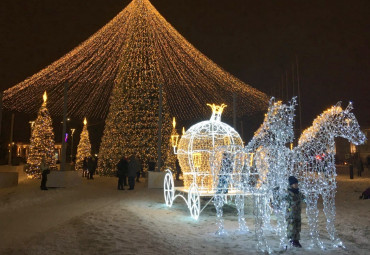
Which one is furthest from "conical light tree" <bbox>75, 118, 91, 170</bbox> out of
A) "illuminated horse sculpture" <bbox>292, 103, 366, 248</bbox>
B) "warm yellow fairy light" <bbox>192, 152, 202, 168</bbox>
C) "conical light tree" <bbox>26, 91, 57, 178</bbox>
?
"illuminated horse sculpture" <bbox>292, 103, 366, 248</bbox>

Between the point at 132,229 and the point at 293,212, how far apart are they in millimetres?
2985

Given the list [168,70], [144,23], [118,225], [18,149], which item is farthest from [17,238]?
[18,149]

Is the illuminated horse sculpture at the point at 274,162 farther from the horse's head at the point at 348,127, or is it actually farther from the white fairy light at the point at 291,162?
the horse's head at the point at 348,127

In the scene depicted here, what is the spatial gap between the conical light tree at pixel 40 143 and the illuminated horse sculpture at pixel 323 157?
16.1 metres

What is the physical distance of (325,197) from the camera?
593 cm

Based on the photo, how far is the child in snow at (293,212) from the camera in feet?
18.6

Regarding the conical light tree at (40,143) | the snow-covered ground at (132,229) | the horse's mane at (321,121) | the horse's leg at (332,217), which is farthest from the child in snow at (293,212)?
the conical light tree at (40,143)

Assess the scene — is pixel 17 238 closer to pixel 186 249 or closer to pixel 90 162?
pixel 186 249

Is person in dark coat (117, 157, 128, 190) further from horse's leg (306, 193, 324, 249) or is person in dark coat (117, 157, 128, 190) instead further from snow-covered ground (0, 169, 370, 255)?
horse's leg (306, 193, 324, 249)

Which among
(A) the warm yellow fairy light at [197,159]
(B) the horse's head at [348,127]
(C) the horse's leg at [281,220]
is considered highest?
(B) the horse's head at [348,127]

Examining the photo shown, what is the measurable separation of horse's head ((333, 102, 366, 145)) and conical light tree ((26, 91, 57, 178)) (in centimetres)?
1649

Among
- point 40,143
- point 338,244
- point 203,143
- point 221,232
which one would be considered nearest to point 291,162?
point 338,244

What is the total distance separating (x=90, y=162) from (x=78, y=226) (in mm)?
13183

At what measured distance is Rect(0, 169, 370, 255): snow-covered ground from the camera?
17.4ft
